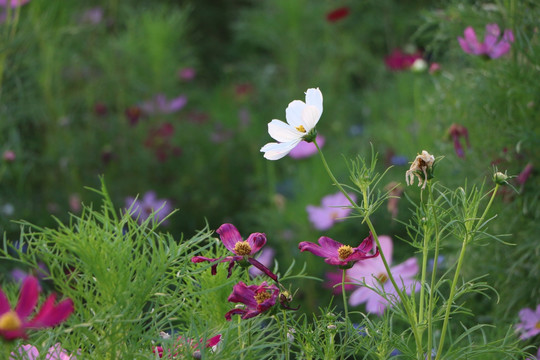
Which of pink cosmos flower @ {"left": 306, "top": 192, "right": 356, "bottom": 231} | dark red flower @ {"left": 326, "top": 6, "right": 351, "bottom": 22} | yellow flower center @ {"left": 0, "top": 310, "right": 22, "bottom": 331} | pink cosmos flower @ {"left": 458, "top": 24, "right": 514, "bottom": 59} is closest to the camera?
yellow flower center @ {"left": 0, "top": 310, "right": 22, "bottom": 331}

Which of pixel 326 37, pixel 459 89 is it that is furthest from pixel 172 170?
pixel 459 89

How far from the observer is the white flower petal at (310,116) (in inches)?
27.9

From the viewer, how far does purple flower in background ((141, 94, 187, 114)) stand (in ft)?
8.57

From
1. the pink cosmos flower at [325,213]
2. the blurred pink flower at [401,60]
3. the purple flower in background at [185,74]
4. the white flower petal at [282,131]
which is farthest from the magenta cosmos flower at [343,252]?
the purple flower in background at [185,74]

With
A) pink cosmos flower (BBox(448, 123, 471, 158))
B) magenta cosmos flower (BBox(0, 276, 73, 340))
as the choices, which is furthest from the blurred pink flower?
magenta cosmos flower (BBox(0, 276, 73, 340))

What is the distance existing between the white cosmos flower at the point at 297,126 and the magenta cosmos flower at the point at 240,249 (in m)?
0.09

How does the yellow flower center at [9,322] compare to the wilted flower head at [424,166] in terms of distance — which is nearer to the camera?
the yellow flower center at [9,322]

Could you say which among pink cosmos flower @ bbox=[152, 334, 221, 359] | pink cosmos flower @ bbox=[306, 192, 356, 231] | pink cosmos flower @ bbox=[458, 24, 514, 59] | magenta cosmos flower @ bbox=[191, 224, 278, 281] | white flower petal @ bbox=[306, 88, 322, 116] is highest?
white flower petal @ bbox=[306, 88, 322, 116]

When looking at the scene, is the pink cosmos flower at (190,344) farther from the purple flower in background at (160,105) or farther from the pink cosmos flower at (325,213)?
the purple flower in background at (160,105)

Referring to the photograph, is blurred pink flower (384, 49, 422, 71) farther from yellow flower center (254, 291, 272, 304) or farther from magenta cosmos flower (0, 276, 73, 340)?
magenta cosmos flower (0, 276, 73, 340)

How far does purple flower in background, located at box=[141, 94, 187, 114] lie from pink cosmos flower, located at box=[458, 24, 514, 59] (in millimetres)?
1501

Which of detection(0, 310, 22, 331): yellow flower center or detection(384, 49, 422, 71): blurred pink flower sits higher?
detection(0, 310, 22, 331): yellow flower center

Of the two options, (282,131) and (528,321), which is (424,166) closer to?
(282,131)

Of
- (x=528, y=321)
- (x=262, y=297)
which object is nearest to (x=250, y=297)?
(x=262, y=297)
